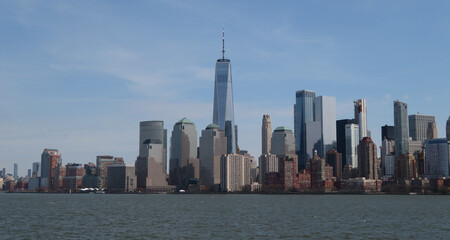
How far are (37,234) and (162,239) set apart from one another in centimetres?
2229

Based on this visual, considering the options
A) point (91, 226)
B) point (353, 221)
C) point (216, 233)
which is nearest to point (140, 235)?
point (216, 233)

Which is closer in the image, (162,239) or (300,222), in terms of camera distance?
(162,239)

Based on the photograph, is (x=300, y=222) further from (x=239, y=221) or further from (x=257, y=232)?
(x=257, y=232)

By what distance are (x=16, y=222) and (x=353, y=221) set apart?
230 feet

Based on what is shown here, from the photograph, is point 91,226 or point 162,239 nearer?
point 162,239

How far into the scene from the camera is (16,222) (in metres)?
115

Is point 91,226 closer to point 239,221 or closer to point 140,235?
point 140,235

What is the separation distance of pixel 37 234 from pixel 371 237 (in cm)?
→ 5339

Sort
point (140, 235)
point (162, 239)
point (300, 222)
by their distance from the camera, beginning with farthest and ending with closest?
point (300, 222) → point (140, 235) → point (162, 239)

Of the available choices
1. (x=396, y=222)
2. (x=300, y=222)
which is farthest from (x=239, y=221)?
(x=396, y=222)

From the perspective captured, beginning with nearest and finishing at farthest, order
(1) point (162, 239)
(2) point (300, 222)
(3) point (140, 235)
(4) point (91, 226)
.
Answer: (1) point (162, 239) < (3) point (140, 235) < (4) point (91, 226) < (2) point (300, 222)

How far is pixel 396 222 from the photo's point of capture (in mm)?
115062

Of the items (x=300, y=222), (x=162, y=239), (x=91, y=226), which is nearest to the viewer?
(x=162, y=239)

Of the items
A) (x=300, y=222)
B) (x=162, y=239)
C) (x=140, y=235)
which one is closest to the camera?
(x=162, y=239)
